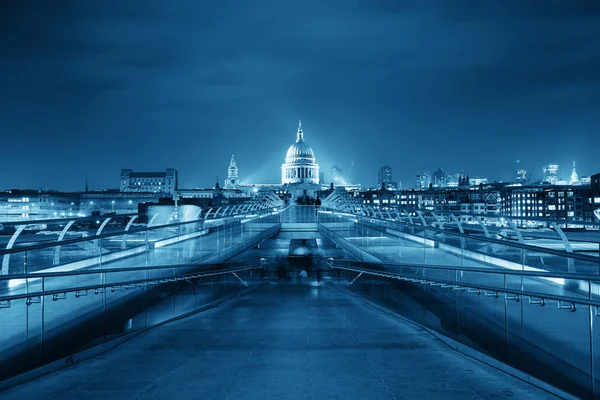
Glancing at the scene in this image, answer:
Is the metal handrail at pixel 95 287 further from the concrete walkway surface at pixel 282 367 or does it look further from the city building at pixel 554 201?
the city building at pixel 554 201

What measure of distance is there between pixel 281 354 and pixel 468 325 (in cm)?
291

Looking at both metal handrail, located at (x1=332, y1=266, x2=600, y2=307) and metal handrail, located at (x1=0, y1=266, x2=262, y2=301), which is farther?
metal handrail, located at (x1=0, y1=266, x2=262, y2=301)

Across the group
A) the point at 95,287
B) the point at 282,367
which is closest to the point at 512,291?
the point at 282,367

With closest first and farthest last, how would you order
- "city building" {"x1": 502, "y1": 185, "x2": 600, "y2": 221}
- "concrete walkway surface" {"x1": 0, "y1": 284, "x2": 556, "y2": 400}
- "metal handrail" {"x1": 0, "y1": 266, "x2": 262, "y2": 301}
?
"concrete walkway surface" {"x1": 0, "y1": 284, "x2": 556, "y2": 400} < "metal handrail" {"x1": 0, "y1": 266, "x2": 262, "y2": 301} < "city building" {"x1": 502, "y1": 185, "x2": 600, "y2": 221}

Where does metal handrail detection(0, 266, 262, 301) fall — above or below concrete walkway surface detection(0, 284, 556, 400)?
above

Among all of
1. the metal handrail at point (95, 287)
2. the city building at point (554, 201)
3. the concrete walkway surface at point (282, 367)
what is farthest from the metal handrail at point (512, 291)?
the city building at point (554, 201)


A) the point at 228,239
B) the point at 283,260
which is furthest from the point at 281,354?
the point at 283,260

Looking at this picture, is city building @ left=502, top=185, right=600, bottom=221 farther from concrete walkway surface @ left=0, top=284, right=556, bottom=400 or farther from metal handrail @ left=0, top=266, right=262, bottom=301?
concrete walkway surface @ left=0, top=284, right=556, bottom=400

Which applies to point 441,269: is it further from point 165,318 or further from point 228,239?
point 228,239

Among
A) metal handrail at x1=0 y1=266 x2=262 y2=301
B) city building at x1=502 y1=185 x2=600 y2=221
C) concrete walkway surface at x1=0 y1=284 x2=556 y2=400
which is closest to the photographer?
concrete walkway surface at x1=0 y1=284 x2=556 y2=400

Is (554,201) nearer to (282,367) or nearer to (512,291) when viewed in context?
(512,291)

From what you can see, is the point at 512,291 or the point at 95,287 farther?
the point at 95,287

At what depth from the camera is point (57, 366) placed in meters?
6.43

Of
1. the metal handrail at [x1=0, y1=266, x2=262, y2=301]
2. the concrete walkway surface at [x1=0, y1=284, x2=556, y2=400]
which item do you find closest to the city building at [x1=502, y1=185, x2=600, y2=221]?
the metal handrail at [x1=0, y1=266, x2=262, y2=301]
